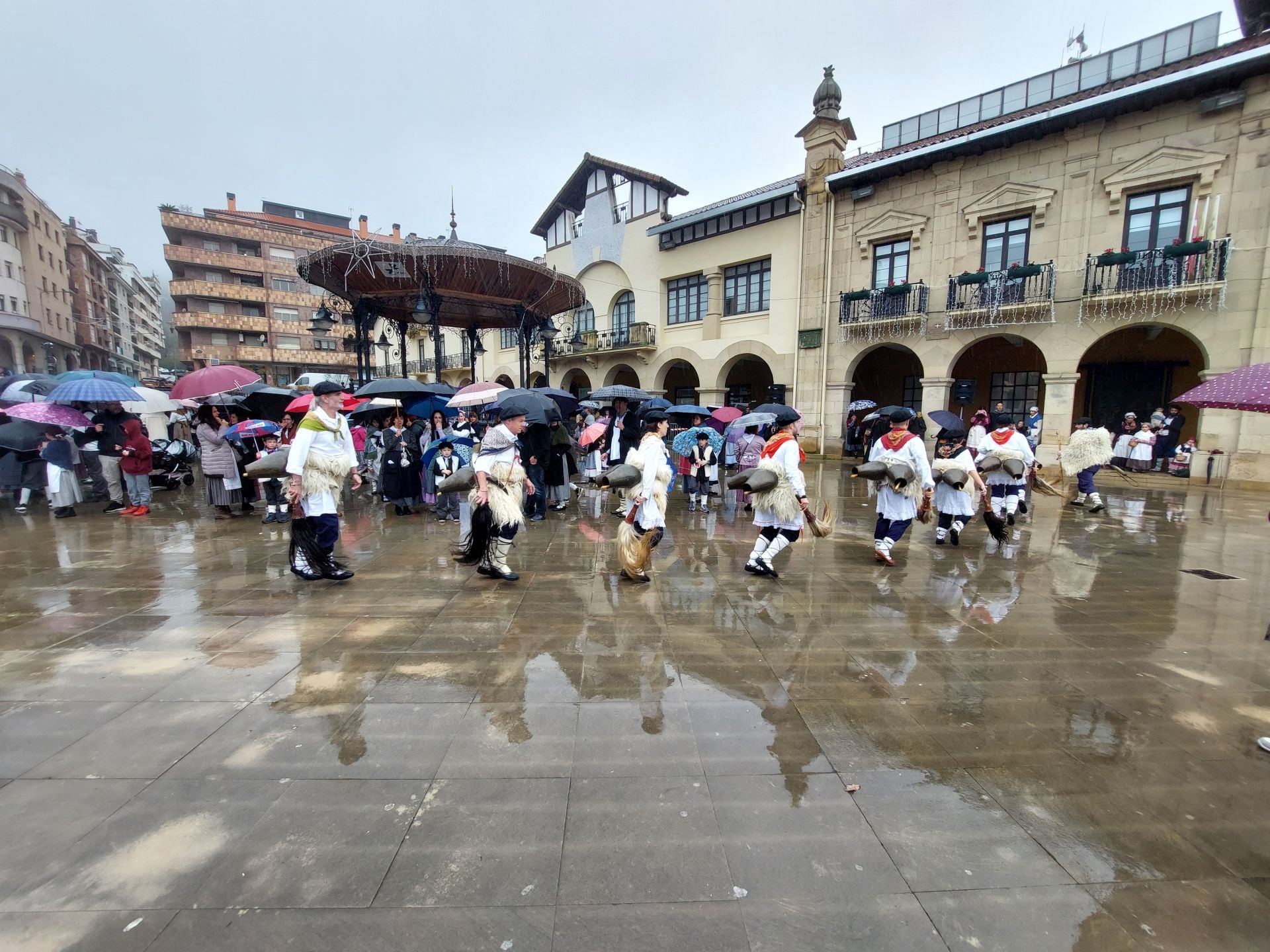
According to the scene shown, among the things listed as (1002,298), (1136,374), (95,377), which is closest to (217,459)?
(95,377)

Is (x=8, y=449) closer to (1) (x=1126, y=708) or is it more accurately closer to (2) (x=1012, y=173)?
(1) (x=1126, y=708)

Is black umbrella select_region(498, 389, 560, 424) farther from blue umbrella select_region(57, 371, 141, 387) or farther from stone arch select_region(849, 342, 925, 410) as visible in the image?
stone arch select_region(849, 342, 925, 410)

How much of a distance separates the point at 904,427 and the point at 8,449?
13.2 metres

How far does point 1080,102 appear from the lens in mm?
12977

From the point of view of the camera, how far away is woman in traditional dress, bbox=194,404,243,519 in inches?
328

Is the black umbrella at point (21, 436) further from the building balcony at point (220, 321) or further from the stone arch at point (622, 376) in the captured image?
the building balcony at point (220, 321)

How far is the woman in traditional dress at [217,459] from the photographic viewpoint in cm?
833

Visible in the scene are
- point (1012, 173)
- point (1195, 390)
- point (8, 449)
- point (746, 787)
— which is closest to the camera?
point (746, 787)

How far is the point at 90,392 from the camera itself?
25.1 feet

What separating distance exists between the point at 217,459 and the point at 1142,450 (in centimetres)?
1994

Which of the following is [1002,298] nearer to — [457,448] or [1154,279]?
[1154,279]

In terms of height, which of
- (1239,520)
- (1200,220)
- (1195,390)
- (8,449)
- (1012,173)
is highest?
(1012,173)

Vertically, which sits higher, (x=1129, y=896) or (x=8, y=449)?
(x=8, y=449)

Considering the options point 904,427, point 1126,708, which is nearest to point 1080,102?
point 904,427
